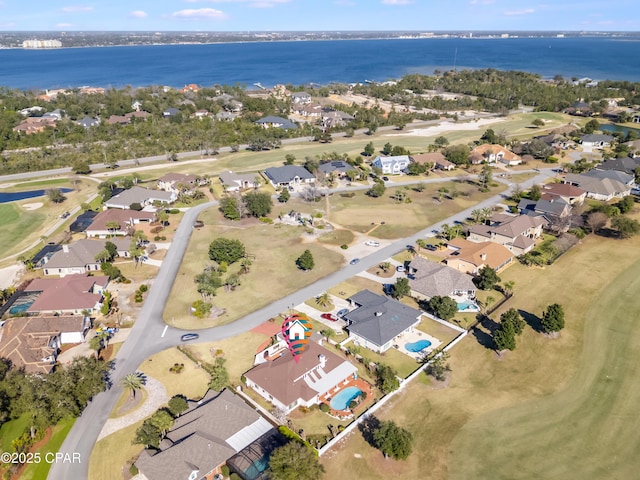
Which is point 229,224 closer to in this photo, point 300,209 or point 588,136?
point 300,209

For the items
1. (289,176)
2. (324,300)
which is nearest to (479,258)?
(324,300)

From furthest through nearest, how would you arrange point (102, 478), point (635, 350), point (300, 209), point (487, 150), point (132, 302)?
point (487, 150)
point (300, 209)
point (132, 302)
point (635, 350)
point (102, 478)

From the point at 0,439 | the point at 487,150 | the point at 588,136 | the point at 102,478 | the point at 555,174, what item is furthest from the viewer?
the point at 588,136

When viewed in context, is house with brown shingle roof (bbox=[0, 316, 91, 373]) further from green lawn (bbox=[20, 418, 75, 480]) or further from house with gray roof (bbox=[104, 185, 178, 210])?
house with gray roof (bbox=[104, 185, 178, 210])

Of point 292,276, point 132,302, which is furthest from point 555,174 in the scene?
point 132,302

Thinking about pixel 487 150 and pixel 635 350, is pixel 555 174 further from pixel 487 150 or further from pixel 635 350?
pixel 635 350

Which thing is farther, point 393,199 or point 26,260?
point 393,199

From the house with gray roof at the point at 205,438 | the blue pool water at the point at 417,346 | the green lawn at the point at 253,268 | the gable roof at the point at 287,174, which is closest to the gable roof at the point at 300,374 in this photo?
the house with gray roof at the point at 205,438
